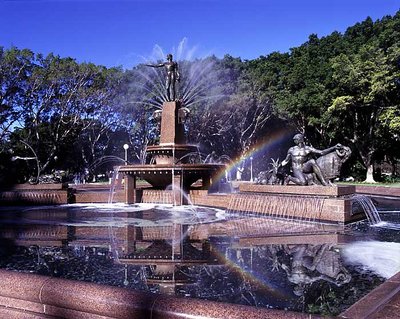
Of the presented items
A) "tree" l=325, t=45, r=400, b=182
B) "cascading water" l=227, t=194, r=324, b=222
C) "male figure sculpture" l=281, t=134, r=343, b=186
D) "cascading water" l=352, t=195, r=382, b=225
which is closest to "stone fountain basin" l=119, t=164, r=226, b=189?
"cascading water" l=227, t=194, r=324, b=222

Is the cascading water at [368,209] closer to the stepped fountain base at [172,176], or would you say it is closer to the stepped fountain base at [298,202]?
the stepped fountain base at [298,202]

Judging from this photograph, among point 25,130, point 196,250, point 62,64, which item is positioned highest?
point 62,64

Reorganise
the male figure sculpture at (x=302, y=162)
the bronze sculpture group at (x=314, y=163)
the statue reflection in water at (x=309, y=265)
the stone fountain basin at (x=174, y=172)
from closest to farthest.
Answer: the statue reflection in water at (x=309, y=265), the bronze sculpture group at (x=314, y=163), the male figure sculpture at (x=302, y=162), the stone fountain basin at (x=174, y=172)

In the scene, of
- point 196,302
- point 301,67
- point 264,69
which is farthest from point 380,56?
point 196,302

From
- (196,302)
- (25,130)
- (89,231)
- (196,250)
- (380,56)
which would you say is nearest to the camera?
(196,302)

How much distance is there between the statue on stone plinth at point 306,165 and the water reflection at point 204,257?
5.27 ft

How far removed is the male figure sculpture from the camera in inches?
469

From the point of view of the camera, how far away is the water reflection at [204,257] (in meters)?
4.88

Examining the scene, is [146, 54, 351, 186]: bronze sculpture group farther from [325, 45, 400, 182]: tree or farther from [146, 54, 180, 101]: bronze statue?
[325, 45, 400, 182]: tree

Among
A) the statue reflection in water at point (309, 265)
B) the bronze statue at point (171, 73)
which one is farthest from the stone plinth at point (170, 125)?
the statue reflection in water at point (309, 265)

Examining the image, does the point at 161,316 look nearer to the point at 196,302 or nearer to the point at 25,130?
the point at 196,302

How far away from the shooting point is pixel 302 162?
1234cm

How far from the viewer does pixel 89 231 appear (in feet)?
31.3

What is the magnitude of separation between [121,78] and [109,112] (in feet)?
11.9
